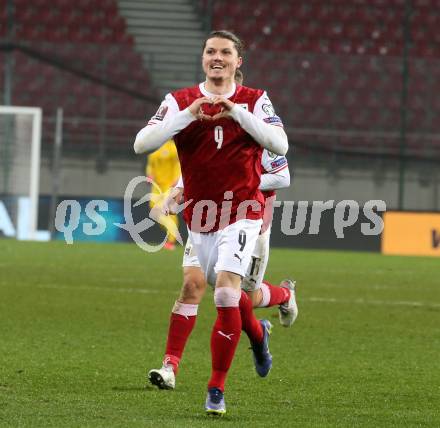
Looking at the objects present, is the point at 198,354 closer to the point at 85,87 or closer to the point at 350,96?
the point at 350,96

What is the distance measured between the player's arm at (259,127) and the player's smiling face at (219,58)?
0.24 metres

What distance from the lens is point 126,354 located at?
7.95 metres

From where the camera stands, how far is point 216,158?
6031 millimetres

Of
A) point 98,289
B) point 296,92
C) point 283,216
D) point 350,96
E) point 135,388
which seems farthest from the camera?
point 350,96

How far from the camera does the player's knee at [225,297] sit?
19.4 feet

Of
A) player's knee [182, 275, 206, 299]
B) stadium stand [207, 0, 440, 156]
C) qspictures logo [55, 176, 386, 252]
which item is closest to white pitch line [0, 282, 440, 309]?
player's knee [182, 275, 206, 299]

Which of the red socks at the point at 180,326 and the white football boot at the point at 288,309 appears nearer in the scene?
the red socks at the point at 180,326

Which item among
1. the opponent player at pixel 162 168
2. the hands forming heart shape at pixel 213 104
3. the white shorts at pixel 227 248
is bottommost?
the white shorts at pixel 227 248

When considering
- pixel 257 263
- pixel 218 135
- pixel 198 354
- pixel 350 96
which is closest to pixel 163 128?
pixel 218 135

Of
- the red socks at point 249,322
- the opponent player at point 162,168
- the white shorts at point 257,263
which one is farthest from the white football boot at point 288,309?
the opponent player at point 162,168

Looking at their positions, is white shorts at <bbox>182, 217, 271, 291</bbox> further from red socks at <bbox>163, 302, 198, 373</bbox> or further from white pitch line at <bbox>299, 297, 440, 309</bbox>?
white pitch line at <bbox>299, 297, 440, 309</bbox>

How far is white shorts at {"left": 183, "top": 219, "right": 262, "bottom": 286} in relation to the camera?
235 inches

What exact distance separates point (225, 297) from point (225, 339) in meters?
0.20

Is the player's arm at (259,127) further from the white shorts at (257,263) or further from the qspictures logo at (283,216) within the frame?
the qspictures logo at (283,216)
